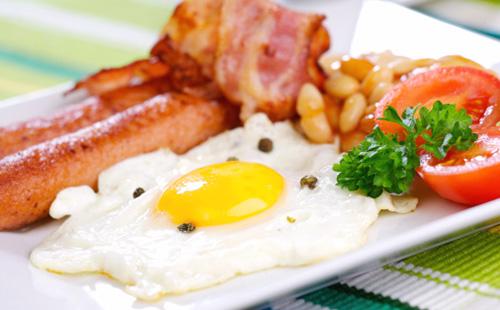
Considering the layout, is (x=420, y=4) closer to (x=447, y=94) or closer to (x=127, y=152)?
(x=447, y=94)

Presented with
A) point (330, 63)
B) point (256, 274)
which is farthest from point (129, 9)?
point (256, 274)

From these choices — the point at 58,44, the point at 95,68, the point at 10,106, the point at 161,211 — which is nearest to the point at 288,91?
the point at 161,211

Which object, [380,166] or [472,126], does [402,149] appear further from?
[472,126]

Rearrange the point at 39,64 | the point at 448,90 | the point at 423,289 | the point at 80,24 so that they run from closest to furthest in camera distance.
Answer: the point at 423,289, the point at 448,90, the point at 39,64, the point at 80,24

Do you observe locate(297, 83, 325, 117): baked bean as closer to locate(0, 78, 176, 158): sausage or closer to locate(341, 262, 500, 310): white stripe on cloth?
locate(0, 78, 176, 158): sausage

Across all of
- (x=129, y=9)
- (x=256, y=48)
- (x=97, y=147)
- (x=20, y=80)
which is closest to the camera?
(x=97, y=147)

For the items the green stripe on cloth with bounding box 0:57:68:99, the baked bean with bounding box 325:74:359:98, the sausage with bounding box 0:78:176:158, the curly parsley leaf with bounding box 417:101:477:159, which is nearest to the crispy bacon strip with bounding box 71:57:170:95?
the sausage with bounding box 0:78:176:158
